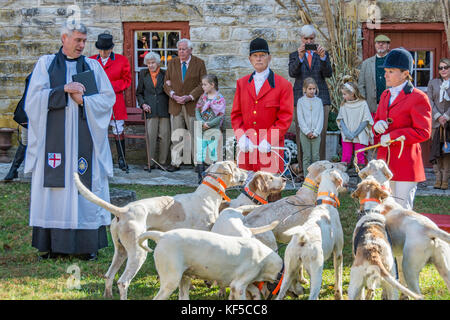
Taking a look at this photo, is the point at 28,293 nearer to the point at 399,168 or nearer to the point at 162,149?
the point at 399,168

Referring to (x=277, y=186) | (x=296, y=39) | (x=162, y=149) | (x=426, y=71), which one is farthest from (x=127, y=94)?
(x=277, y=186)

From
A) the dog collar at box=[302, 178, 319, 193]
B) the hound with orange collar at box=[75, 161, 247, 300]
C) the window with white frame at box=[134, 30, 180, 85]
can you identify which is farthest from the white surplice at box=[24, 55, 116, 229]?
the window with white frame at box=[134, 30, 180, 85]

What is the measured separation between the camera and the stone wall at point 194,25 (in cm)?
1299

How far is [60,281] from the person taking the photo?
20.4 ft

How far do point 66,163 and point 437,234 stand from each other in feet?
12.6

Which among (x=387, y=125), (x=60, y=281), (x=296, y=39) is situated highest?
(x=296, y=39)

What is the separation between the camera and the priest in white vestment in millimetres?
6945

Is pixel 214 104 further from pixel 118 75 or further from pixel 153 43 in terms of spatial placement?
pixel 153 43

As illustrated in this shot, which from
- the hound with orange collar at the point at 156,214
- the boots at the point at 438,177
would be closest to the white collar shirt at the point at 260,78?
the hound with orange collar at the point at 156,214

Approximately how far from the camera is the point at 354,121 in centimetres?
1112

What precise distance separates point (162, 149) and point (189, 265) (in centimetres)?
808

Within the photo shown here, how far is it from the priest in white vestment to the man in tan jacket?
5.19m

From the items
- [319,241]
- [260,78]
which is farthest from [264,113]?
[319,241]

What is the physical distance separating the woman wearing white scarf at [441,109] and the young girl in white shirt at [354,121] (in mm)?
1208
